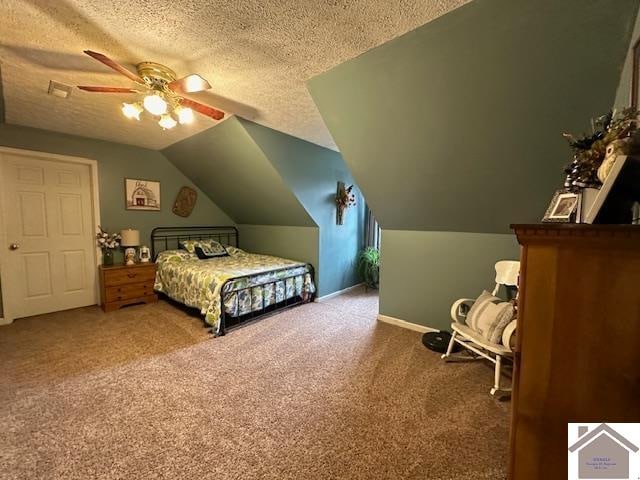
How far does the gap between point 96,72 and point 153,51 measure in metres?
0.66

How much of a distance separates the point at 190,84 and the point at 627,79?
247 cm

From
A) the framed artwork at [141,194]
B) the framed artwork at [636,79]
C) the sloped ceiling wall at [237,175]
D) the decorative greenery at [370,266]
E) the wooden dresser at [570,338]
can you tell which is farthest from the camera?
the decorative greenery at [370,266]

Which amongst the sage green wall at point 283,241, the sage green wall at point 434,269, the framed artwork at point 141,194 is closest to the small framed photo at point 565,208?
the sage green wall at point 434,269

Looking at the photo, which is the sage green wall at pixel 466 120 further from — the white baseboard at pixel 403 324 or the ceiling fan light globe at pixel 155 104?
the ceiling fan light globe at pixel 155 104

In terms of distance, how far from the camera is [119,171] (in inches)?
156

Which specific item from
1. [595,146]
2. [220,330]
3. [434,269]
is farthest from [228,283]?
[595,146]

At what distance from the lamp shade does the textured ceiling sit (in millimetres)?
1741

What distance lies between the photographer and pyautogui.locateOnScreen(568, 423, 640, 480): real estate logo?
30.0 inches

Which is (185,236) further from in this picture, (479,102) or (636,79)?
(636,79)

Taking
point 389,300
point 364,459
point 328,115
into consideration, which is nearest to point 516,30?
point 328,115

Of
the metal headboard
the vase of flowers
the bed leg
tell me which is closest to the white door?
the vase of flowers

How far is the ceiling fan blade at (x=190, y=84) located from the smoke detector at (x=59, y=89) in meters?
1.25

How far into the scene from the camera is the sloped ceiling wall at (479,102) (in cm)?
139

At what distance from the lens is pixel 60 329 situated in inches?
118
